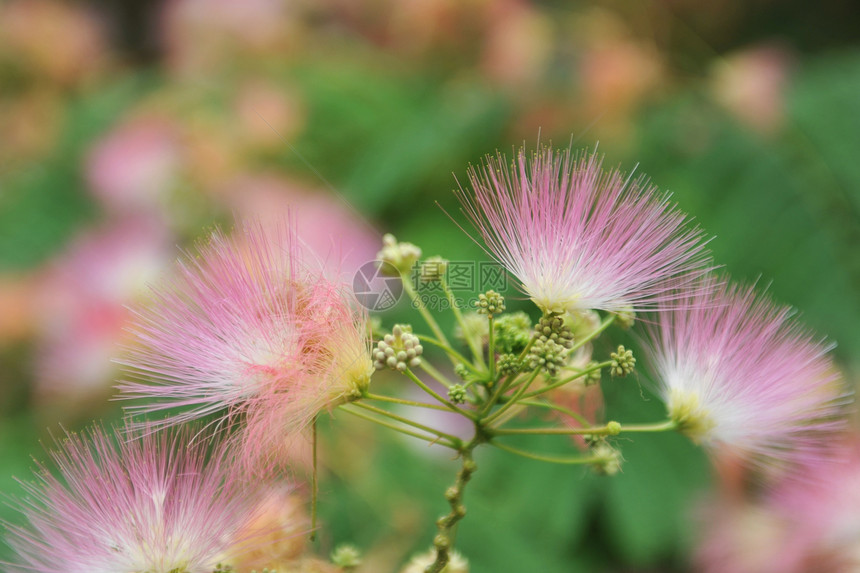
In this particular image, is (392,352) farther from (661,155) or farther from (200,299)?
(661,155)

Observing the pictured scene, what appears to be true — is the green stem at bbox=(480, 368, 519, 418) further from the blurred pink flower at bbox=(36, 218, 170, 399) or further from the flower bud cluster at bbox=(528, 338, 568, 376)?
the blurred pink flower at bbox=(36, 218, 170, 399)

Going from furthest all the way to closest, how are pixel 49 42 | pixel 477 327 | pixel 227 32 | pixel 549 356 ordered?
pixel 49 42, pixel 227 32, pixel 477 327, pixel 549 356

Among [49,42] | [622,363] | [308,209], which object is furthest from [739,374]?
[49,42]

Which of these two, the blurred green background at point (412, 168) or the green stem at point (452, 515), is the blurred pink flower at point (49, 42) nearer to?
the blurred green background at point (412, 168)

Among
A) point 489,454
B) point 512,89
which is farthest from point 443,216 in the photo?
point 489,454

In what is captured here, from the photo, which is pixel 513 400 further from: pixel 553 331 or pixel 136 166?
pixel 136 166
